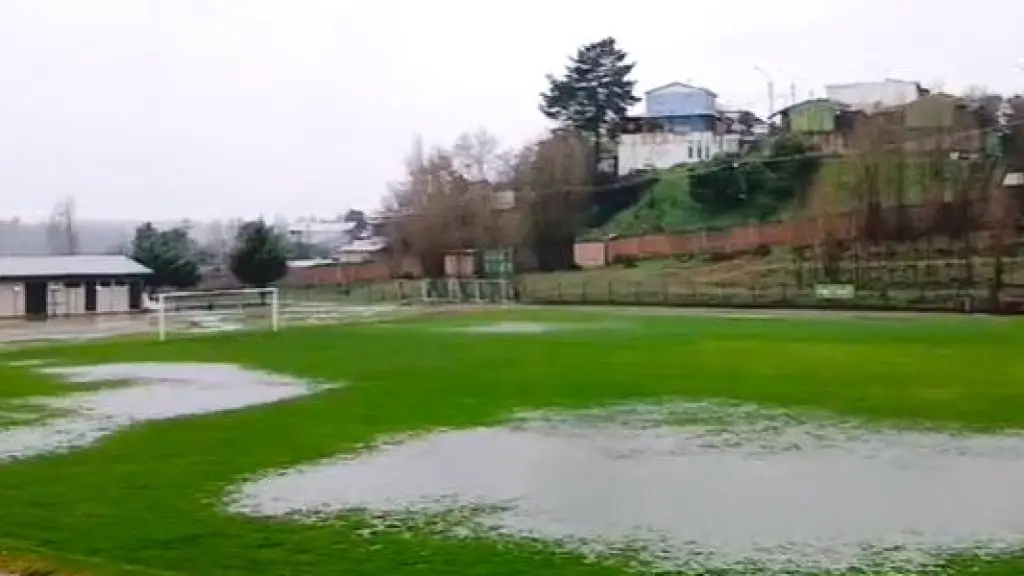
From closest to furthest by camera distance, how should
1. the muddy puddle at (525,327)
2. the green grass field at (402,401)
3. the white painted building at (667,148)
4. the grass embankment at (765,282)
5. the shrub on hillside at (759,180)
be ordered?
the green grass field at (402,401) < the muddy puddle at (525,327) < the grass embankment at (765,282) < the shrub on hillside at (759,180) < the white painted building at (667,148)

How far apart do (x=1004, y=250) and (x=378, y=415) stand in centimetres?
3902

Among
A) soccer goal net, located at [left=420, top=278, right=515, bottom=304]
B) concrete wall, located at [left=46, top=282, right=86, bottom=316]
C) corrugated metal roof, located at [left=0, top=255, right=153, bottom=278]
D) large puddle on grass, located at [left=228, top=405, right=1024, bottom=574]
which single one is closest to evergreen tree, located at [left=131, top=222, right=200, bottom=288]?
corrugated metal roof, located at [left=0, top=255, right=153, bottom=278]

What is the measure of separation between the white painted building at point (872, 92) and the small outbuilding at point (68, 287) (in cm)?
4803

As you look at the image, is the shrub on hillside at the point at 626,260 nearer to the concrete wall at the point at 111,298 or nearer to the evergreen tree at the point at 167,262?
the evergreen tree at the point at 167,262

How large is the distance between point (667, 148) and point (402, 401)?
69.5 meters

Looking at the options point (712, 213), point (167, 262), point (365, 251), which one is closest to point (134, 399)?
point (167, 262)

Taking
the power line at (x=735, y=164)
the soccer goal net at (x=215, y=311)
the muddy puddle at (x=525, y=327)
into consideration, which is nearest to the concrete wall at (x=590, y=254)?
the power line at (x=735, y=164)

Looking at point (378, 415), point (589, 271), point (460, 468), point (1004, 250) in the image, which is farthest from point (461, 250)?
point (460, 468)

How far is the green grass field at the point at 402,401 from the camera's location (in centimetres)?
883

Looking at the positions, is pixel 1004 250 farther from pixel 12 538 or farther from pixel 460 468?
pixel 12 538

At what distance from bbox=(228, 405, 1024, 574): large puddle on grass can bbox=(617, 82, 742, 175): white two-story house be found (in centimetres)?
6773

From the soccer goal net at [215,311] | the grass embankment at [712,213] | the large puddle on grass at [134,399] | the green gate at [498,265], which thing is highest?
the grass embankment at [712,213]

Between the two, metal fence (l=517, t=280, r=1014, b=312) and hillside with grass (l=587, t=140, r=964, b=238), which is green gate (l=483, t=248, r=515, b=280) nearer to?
metal fence (l=517, t=280, r=1014, b=312)

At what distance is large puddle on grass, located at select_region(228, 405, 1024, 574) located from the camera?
8.91 m
